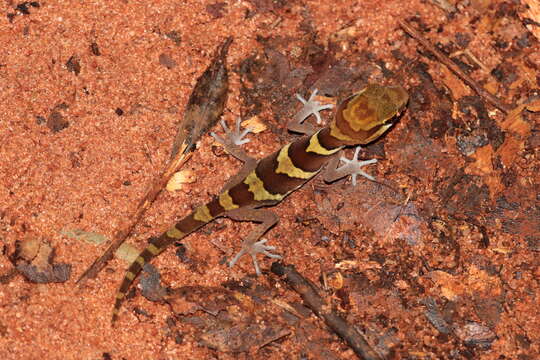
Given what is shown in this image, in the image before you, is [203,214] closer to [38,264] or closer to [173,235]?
[173,235]

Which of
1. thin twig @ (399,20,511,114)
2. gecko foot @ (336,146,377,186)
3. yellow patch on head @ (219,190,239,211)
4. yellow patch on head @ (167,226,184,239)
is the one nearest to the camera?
yellow patch on head @ (167,226,184,239)

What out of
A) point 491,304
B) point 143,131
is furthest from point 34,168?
point 491,304

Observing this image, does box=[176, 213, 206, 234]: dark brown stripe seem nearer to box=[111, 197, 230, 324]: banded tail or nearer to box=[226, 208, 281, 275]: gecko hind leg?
box=[111, 197, 230, 324]: banded tail

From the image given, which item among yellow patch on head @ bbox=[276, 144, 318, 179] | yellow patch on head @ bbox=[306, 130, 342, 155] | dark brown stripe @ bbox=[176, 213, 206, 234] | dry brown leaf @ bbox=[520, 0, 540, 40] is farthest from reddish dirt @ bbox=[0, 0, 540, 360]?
yellow patch on head @ bbox=[306, 130, 342, 155]

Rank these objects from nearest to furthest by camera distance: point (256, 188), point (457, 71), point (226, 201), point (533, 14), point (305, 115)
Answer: point (226, 201)
point (256, 188)
point (305, 115)
point (457, 71)
point (533, 14)

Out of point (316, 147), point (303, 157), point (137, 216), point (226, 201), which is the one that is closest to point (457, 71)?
point (316, 147)

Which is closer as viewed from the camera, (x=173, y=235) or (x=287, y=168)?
(x=173, y=235)

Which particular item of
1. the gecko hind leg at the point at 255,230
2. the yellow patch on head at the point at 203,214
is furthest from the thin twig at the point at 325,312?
the yellow patch on head at the point at 203,214
